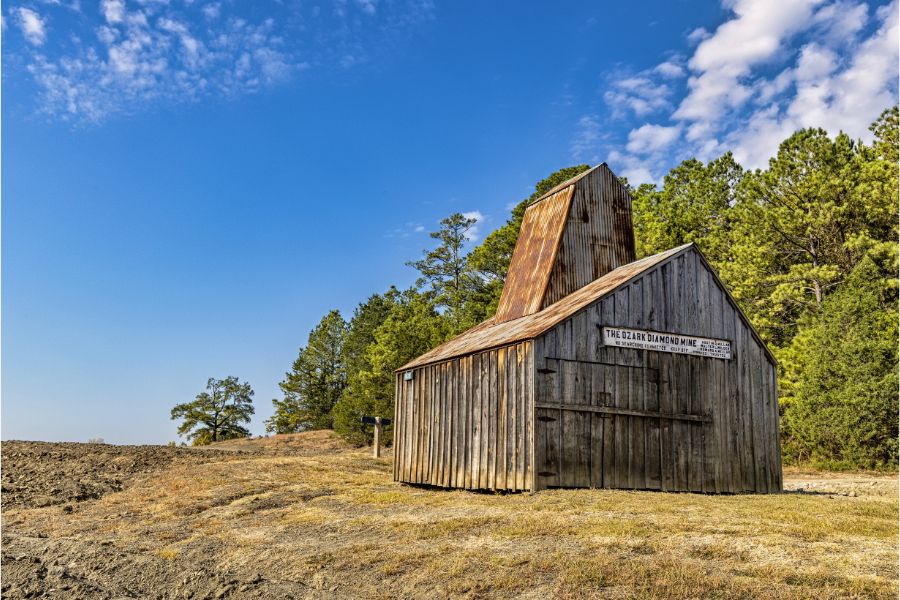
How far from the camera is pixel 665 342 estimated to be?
16.9m

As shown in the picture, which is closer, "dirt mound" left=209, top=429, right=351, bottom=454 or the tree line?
the tree line

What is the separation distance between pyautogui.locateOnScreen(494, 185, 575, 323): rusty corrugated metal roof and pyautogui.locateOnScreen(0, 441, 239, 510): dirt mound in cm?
1220

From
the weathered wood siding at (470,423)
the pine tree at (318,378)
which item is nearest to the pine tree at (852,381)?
the weathered wood siding at (470,423)

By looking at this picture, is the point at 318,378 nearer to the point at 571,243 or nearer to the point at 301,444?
the point at 301,444

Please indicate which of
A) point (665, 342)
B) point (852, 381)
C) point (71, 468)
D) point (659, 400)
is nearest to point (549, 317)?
point (665, 342)

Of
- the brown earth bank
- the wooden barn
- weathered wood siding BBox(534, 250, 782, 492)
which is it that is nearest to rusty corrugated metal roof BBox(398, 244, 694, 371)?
the wooden barn

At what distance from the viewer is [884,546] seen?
28.9 ft

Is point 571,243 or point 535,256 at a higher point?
point 571,243

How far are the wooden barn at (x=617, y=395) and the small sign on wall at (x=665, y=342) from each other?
0.10 feet

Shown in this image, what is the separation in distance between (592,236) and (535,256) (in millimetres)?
1754

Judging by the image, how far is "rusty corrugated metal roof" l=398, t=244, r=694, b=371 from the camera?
1632cm

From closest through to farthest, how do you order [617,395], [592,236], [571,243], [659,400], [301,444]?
1. [617,395]
2. [659,400]
3. [571,243]
4. [592,236]
5. [301,444]

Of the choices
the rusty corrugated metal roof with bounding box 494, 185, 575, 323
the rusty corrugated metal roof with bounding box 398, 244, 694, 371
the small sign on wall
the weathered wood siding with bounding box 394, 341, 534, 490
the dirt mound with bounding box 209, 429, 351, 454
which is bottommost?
the dirt mound with bounding box 209, 429, 351, 454

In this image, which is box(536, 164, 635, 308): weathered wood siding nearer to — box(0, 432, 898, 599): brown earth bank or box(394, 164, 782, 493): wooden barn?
box(394, 164, 782, 493): wooden barn
